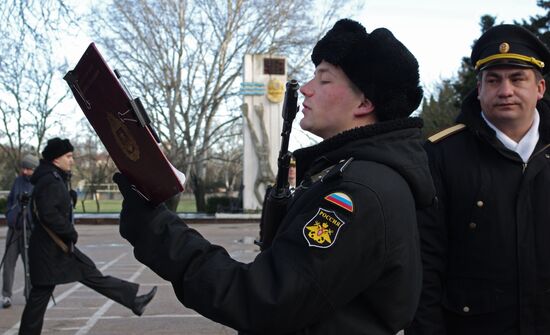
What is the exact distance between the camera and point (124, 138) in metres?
1.74

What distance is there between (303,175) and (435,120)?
26.8 metres

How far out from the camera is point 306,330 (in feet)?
5.41

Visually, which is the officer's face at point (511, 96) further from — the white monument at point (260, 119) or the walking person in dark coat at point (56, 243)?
the white monument at point (260, 119)

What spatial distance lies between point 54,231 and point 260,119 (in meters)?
20.5

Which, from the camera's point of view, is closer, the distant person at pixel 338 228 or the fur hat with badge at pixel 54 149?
the distant person at pixel 338 228

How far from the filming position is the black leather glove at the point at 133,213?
5.67 ft

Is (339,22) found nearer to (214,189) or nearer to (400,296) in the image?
(400,296)

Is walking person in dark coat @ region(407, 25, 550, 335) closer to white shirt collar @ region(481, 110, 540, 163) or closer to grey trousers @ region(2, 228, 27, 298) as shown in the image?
white shirt collar @ region(481, 110, 540, 163)

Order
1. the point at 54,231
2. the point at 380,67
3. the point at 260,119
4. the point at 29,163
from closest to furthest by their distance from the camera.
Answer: the point at 380,67 → the point at 54,231 → the point at 29,163 → the point at 260,119

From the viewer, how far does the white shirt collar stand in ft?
8.59

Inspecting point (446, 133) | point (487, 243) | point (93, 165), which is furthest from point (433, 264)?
point (93, 165)

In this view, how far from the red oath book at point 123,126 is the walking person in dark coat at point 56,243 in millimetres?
4139

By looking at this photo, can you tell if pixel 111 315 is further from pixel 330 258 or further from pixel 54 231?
pixel 330 258

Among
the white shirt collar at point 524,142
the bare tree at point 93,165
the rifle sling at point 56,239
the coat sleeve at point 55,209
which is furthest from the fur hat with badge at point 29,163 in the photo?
the bare tree at point 93,165
